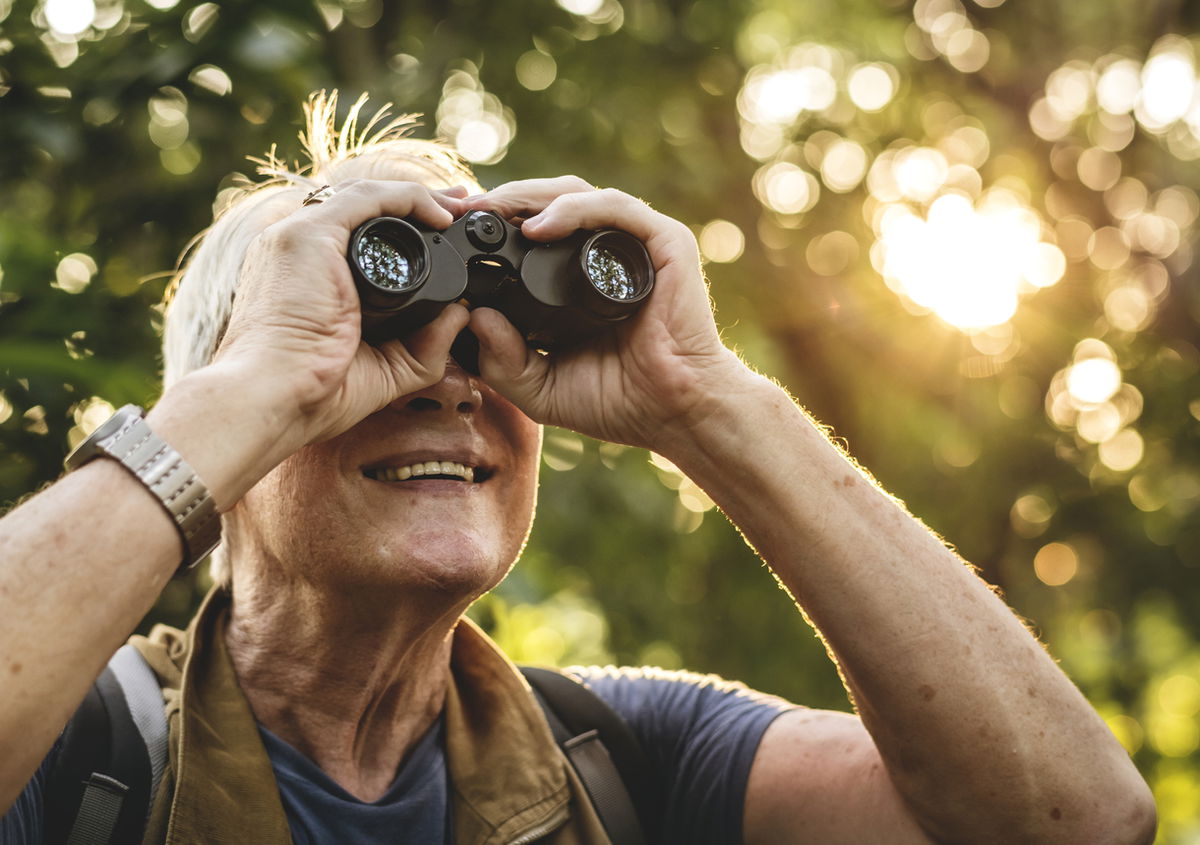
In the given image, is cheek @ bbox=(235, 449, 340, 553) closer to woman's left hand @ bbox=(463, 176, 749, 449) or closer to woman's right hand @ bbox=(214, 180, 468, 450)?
woman's right hand @ bbox=(214, 180, 468, 450)

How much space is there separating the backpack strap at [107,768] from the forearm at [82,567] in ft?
0.99

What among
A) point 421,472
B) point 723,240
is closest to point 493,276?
point 421,472

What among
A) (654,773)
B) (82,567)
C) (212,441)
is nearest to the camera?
(82,567)

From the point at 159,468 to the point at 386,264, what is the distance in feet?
1.50

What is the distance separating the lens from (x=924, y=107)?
20.2 ft

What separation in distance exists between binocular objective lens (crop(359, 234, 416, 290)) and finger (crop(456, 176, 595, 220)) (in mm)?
181

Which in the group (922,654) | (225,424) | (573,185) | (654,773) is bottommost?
(654,773)

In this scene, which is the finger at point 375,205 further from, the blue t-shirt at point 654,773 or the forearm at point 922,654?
the blue t-shirt at point 654,773

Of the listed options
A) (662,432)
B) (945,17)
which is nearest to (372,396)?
(662,432)

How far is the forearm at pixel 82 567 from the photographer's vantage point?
1254mm

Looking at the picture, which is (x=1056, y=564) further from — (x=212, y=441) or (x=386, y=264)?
(x=212, y=441)

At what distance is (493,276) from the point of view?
173cm

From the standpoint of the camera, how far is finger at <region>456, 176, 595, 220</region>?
1.74 m

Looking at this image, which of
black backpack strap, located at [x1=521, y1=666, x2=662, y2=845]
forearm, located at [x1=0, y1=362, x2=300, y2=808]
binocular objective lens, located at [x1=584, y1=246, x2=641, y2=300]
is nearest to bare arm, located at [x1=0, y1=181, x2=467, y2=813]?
forearm, located at [x1=0, y1=362, x2=300, y2=808]
